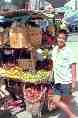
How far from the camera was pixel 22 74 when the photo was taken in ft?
23.6

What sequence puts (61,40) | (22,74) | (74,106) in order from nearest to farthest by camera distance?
1. (61,40)
2. (22,74)
3. (74,106)

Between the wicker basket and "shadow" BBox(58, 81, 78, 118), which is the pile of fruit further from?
"shadow" BBox(58, 81, 78, 118)

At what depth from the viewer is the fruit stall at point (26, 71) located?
278 inches

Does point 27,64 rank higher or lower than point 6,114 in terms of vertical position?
higher

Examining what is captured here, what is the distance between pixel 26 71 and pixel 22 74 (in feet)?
0.35

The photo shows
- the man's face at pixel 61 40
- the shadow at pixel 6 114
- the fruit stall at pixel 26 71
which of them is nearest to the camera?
the man's face at pixel 61 40

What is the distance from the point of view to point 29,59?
24.2 ft

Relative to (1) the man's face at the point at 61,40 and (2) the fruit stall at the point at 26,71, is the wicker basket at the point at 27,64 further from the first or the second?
(1) the man's face at the point at 61,40

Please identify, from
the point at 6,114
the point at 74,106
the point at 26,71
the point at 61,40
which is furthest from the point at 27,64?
the point at 74,106

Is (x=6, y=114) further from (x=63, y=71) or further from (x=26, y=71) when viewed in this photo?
(x=63, y=71)

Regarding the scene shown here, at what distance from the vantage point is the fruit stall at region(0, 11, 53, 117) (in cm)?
705

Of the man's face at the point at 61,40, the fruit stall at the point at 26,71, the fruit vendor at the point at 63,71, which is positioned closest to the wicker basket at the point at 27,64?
the fruit stall at the point at 26,71

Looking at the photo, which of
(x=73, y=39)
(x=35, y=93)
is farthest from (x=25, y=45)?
(x=73, y=39)

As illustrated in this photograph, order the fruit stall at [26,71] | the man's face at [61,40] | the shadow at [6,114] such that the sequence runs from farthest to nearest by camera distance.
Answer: the shadow at [6,114], the fruit stall at [26,71], the man's face at [61,40]
